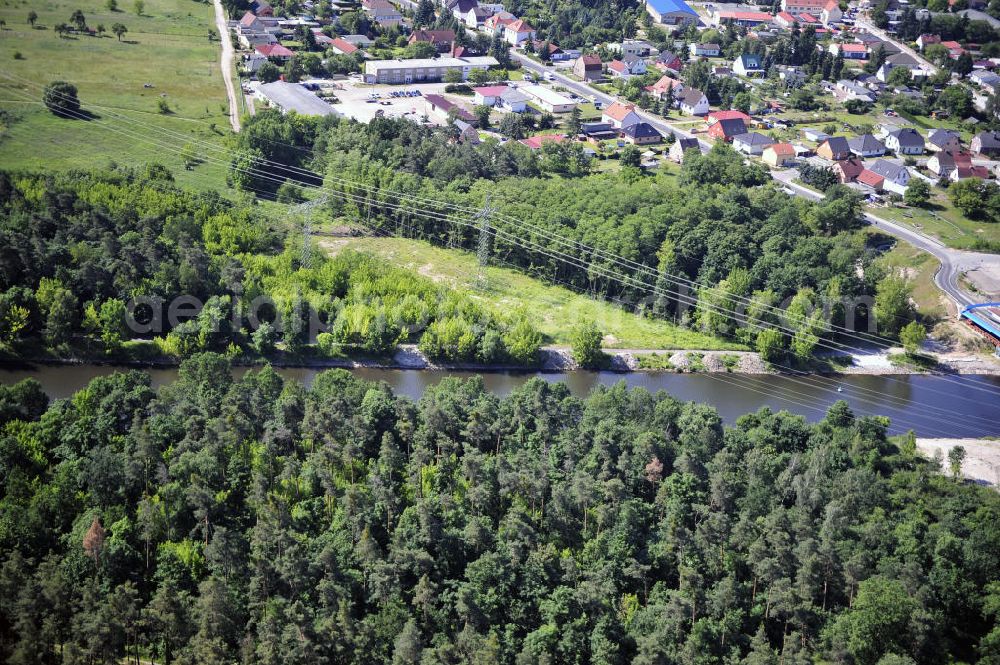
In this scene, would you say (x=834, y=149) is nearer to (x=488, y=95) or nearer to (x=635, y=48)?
(x=488, y=95)

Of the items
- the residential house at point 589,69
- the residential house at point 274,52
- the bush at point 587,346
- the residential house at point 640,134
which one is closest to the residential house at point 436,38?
the residential house at point 589,69

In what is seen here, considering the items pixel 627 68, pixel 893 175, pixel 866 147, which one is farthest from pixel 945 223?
pixel 627 68

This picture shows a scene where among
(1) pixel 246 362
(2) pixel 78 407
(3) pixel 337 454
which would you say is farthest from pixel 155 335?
(3) pixel 337 454

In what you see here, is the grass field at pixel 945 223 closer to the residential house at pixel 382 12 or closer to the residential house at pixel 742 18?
the residential house at pixel 742 18

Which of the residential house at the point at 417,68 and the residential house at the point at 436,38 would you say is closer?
the residential house at the point at 417,68

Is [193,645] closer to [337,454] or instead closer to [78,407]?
[337,454]

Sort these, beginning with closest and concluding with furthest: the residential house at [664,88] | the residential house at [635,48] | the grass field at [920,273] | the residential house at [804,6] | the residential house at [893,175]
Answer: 1. the grass field at [920,273]
2. the residential house at [893,175]
3. the residential house at [664,88]
4. the residential house at [635,48]
5. the residential house at [804,6]
